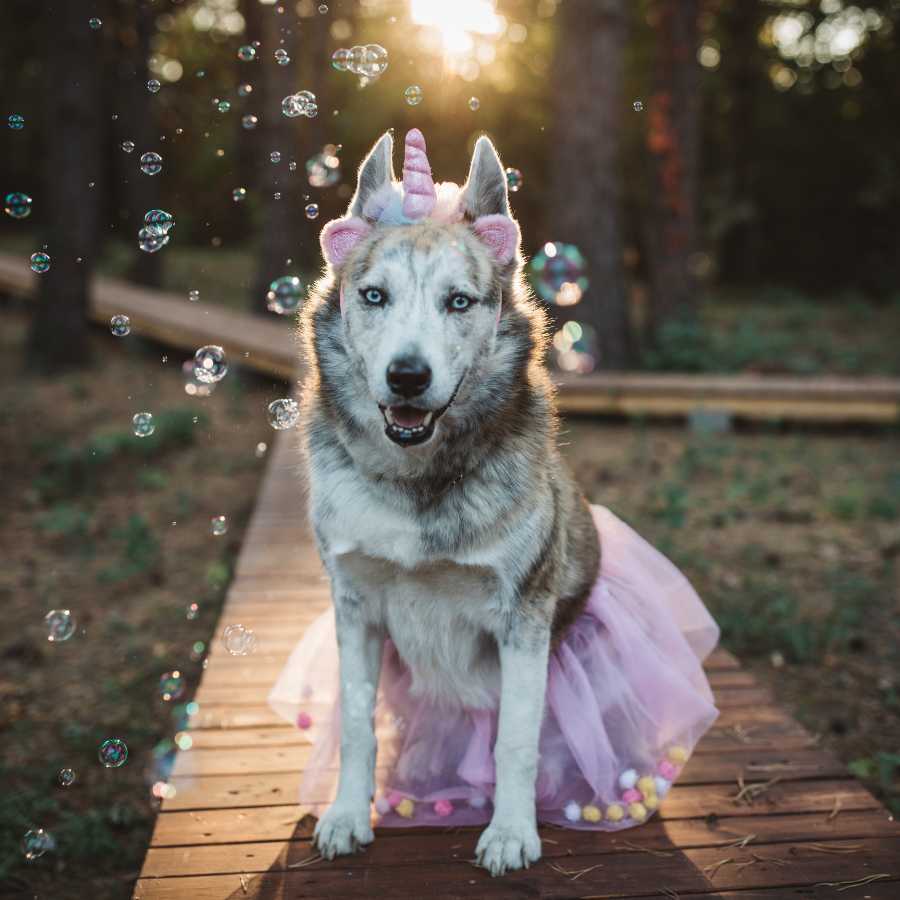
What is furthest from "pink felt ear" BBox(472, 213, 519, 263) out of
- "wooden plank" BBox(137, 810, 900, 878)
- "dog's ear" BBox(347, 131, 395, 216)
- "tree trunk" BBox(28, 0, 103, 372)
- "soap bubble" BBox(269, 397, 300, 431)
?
"tree trunk" BBox(28, 0, 103, 372)

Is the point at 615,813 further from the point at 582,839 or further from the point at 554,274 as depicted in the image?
the point at 554,274

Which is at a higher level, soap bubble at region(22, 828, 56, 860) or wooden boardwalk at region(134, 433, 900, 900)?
wooden boardwalk at region(134, 433, 900, 900)

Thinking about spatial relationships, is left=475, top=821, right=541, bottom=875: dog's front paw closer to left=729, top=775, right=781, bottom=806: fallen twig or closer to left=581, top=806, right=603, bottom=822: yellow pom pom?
left=581, top=806, right=603, bottom=822: yellow pom pom

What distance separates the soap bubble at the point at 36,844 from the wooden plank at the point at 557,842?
781 millimetres

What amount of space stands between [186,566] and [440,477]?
403 centimetres

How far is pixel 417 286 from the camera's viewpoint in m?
2.47

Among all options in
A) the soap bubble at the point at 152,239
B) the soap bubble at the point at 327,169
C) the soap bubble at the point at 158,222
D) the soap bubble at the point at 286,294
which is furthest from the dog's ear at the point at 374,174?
the soap bubble at the point at 152,239

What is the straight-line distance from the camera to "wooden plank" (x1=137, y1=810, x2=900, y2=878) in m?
2.72

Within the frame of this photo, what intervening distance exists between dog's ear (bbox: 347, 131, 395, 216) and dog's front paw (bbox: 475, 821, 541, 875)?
1.86m

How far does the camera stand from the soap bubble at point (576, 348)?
376 inches

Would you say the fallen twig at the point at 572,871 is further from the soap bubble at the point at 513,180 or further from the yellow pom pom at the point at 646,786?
the soap bubble at the point at 513,180

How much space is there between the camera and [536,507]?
2.73 m

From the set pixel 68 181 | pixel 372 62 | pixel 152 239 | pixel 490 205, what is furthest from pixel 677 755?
pixel 68 181

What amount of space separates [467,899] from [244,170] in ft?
81.5
